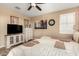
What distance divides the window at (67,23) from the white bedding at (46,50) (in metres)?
0.22

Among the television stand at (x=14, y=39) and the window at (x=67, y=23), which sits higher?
the window at (x=67, y=23)

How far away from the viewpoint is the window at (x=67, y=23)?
156 cm

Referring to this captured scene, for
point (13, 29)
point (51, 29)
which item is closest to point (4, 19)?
point (13, 29)

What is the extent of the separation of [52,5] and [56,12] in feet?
0.64

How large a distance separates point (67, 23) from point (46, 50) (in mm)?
566

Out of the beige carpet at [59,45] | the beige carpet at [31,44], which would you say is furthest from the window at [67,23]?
the beige carpet at [31,44]

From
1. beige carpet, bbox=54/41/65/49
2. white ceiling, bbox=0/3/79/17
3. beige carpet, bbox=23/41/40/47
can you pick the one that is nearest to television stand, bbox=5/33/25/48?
beige carpet, bbox=23/41/40/47

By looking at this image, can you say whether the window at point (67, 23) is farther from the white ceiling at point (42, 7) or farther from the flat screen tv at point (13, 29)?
the flat screen tv at point (13, 29)

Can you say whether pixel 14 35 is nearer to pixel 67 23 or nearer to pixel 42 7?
pixel 42 7

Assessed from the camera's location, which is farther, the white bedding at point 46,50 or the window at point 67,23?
the window at point 67,23

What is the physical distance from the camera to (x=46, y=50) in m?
1.56

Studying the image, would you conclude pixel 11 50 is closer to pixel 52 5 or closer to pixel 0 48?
pixel 0 48

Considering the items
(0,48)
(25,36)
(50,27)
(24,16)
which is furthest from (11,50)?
(50,27)

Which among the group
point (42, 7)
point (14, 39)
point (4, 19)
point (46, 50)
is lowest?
point (46, 50)
